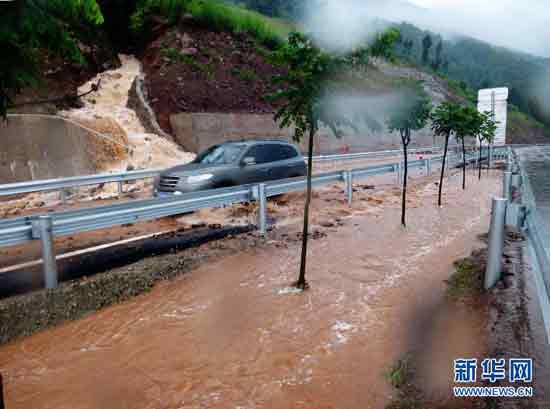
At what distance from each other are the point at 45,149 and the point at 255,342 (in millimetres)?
12162

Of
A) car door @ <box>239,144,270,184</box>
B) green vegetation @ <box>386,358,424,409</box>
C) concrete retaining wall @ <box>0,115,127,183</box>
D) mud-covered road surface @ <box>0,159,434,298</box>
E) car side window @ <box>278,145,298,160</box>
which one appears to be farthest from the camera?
concrete retaining wall @ <box>0,115,127,183</box>

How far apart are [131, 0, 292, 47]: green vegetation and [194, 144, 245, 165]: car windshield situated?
18.0 m

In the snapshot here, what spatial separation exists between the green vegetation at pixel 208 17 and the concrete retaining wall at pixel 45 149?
46.4 feet

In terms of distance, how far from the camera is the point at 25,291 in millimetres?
5453

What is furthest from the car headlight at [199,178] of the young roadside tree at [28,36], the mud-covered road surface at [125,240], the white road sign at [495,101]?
the white road sign at [495,101]

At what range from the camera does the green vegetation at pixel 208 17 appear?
2683 cm

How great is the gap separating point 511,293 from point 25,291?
19.0 ft

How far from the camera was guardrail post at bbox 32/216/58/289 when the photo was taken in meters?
5.22

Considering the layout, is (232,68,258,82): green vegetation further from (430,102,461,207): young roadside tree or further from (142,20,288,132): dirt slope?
(430,102,461,207): young roadside tree

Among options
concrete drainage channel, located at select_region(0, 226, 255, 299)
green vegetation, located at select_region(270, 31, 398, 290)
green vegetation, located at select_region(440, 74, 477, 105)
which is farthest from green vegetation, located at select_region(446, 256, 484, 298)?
green vegetation, located at select_region(440, 74, 477, 105)

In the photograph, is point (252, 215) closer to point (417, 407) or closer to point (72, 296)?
point (72, 296)

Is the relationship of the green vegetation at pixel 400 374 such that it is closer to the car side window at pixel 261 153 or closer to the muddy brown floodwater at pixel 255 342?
the muddy brown floodwater at pixel 255 342

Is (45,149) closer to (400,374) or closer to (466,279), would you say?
(466,279)

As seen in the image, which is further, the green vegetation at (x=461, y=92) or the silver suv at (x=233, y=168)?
the green vegetation at (x=461, y=92)
